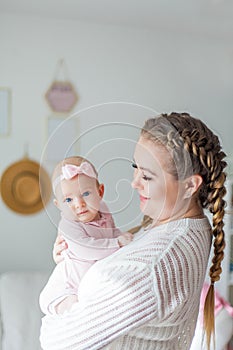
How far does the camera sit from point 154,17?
121 inches

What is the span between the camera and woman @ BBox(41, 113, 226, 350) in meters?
0.89

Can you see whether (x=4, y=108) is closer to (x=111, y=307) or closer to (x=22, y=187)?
(x=22, y=187)

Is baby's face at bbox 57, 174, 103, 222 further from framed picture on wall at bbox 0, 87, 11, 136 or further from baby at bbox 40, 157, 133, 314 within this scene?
framed picture on wall at bbox 0, 87, 11, 136

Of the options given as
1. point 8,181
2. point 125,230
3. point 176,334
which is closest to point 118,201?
point 125,230

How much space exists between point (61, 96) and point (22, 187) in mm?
512

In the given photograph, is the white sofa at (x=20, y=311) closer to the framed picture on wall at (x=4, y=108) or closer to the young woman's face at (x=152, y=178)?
the framed picture on wall at (x=4, y=108)

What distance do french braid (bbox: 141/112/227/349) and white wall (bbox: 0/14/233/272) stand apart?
2.18 m

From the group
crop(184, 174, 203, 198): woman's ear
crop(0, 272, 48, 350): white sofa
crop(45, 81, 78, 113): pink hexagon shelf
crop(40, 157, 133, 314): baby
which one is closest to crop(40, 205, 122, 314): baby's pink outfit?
crop(40, 157, 133, 314): baby

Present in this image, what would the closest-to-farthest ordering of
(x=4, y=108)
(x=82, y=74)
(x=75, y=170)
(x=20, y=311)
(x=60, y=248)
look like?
(x=75, y=170) < (x=60, y=248) < (x=20, y=311) < (x=4, y=108) < (x=82, y=74)

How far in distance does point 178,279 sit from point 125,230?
4.4 inches

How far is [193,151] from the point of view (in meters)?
0.91

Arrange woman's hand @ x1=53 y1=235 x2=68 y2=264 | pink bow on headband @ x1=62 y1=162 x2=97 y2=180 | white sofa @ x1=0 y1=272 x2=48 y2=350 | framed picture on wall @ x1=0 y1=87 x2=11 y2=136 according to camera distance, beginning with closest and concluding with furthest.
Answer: pink bow on headband @ x1=62 y1=162 x2=97 y2=180, woman's hand @ x1=53 y1=235 x2=68 y2=264, white sofa @ x1=0 y1=272 x2=48 y2=350, framed picture on wall @ x1=0 y1=87 x2=11 y2=136

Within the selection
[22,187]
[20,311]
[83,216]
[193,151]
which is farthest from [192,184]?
[22,187]

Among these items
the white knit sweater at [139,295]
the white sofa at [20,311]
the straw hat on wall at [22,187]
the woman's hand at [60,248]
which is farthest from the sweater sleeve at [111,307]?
the straw hat on wall at [22,187]
